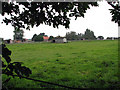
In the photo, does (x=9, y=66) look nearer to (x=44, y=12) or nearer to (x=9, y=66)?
(x=9, y=66)

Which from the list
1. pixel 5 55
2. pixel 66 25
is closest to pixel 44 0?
pixel 66 25

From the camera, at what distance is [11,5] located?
2941 mm

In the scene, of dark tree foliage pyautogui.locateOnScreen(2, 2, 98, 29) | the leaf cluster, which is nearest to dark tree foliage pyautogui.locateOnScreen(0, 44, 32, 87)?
the leaf cluster

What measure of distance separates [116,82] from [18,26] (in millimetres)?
3900

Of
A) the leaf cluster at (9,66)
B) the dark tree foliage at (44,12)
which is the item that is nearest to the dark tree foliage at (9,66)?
the leaf cluster at (9,66)

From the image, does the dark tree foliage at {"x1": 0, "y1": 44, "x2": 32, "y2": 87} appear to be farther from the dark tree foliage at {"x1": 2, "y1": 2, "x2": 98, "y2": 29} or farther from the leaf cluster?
the dark tree foliage at {"x1": 2, "y1": 2, "x2": 98, "y2": 29}

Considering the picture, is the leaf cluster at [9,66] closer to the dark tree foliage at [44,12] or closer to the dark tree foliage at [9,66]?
the dark tree foliage at [9,66]

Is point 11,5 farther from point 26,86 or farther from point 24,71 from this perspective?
point 26,86

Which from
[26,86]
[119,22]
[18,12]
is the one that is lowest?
[26,86]

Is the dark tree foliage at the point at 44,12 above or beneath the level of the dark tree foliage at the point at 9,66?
above

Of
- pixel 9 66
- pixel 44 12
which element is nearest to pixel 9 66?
pixel 9 66

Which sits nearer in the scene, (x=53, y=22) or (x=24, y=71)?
(x=24, y=71)

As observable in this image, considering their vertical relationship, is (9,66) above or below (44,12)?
below

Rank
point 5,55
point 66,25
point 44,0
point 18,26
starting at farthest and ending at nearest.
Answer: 1. point 18,26
2. point 66,25
3. point 44,0
4. point 5,55
